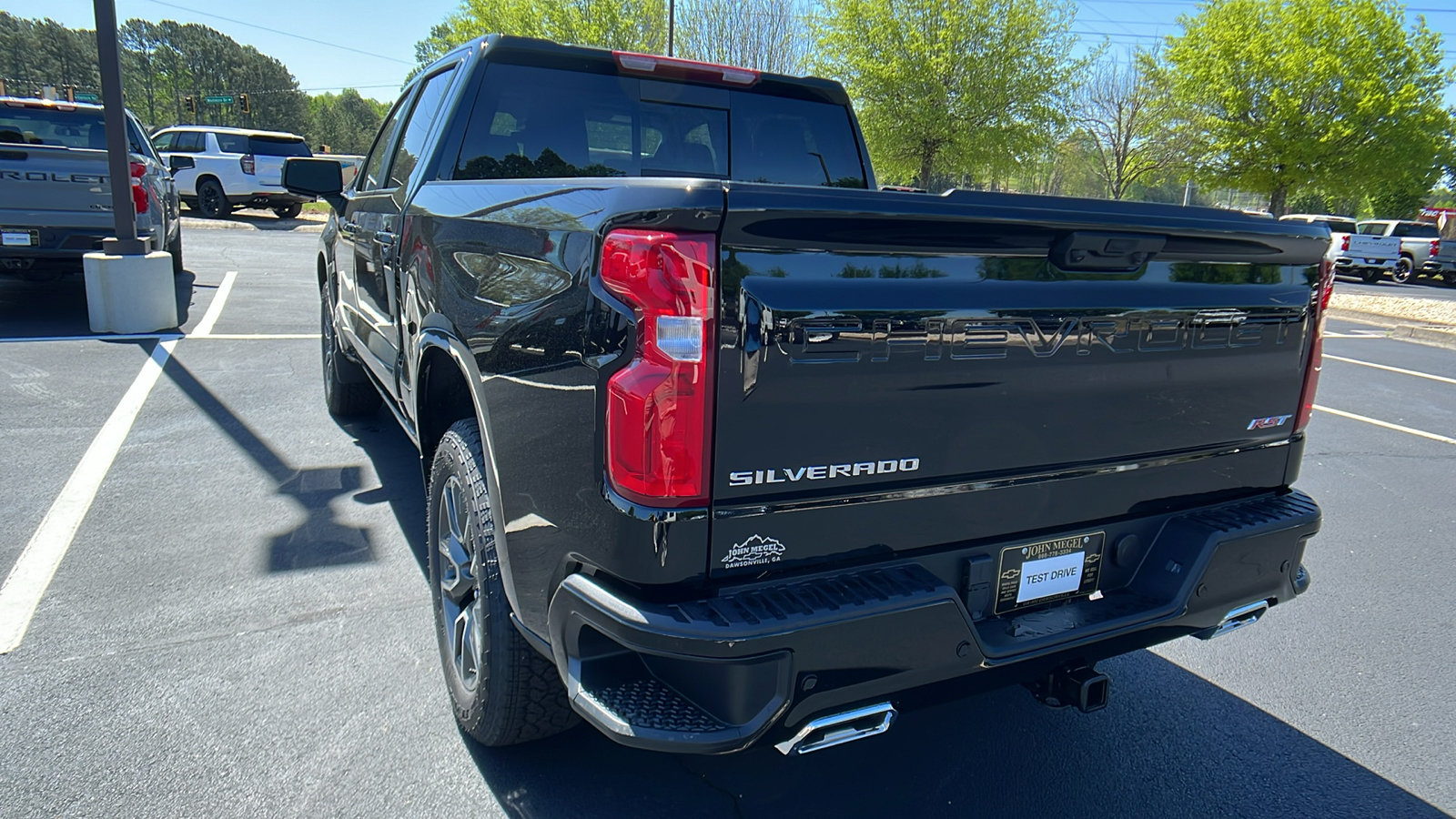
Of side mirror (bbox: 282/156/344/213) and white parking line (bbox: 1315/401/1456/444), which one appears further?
white parking line (bbox: 1315/401/1456/444)

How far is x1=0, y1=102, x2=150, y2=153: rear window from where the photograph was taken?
9727 mm

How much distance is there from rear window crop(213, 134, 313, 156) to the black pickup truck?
2146 centimetres

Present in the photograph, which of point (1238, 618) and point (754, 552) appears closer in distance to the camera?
point (754, 552)

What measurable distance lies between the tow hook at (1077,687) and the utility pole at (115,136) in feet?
29.2

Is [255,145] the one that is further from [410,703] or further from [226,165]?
[410,703]

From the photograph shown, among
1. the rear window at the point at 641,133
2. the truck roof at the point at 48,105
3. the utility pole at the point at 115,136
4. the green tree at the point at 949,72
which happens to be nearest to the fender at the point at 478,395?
the rear window at the point at 641,133

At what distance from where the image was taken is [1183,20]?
102ft

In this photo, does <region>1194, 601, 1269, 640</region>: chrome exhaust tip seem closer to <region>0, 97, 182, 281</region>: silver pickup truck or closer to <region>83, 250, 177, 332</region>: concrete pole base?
<region>83, 250, 177, 332</region>: concrete pole base

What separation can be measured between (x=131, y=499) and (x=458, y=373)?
251 centimetres

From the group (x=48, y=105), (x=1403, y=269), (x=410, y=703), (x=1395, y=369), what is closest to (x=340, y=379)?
(x=410, y=703)

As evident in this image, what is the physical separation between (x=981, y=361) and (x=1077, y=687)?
0.92m

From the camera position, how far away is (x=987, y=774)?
2.68m

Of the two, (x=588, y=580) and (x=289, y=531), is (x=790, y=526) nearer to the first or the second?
(x=588, y=580)

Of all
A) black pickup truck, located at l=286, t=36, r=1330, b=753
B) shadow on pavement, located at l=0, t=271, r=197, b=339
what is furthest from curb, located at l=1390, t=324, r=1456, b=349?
shadow on pavement, located at l=0, t=271, r=197, b=339
